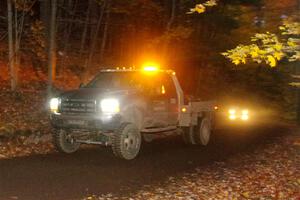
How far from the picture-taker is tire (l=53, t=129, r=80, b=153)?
492 inches

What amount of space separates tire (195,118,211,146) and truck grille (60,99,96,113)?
14.9 ft

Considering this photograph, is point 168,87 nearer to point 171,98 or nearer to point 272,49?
point 171,98

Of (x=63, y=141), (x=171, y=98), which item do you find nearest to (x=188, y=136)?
(x=171, y=98)

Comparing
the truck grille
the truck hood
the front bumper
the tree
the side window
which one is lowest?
the front bumper

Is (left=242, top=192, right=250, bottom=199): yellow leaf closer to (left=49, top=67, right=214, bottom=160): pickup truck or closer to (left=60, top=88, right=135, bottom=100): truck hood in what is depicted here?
(left=49, top=67, right=214, bottom=160): pickup truck

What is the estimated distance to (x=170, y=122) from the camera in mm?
13773

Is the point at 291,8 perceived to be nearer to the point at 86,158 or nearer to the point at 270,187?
the point at 270,187

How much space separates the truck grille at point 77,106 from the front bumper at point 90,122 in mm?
117

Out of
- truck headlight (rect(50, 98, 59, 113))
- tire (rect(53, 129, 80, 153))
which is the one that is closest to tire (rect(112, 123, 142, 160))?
tire (rect(53, 129, 80, 153))

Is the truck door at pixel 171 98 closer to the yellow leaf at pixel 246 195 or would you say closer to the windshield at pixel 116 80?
the windshield at pixel 116 80

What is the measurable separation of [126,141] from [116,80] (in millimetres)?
2070

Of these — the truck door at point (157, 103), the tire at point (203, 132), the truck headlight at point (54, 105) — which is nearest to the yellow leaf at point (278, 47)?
the truck door at point (157, 103)

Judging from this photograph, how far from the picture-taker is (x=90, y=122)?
38.5ft

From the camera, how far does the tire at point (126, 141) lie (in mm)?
11688
